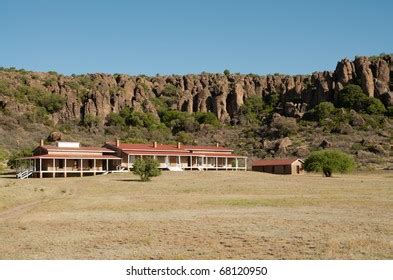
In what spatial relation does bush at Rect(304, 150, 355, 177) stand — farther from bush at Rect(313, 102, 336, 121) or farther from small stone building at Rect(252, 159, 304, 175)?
bush at Rect(313, 102, 336, 121)

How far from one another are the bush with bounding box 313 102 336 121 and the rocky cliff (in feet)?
20.8

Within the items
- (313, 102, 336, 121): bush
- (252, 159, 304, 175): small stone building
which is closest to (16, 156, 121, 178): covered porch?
(252, 159, 304, 175): small stone building

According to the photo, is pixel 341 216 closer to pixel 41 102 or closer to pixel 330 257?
pixel 330 257

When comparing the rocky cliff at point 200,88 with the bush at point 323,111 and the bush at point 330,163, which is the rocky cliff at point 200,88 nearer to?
the bush at point 323,111

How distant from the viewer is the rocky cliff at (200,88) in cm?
12950

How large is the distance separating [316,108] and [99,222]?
4082 inches

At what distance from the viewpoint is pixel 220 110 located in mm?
145875

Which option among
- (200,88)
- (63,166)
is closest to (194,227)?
(63,166)

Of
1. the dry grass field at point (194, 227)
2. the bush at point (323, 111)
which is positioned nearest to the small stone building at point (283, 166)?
the dry grass field at point (194, 227)

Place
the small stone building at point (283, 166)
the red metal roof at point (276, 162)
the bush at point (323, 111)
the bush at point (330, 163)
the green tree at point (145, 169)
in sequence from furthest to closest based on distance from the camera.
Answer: the bush at point (323, 111)
the red metal roof at point (276, 162)
the small stone building at point (283, 166)
the bush at point (330, 163)
the green tree at point (145, 169)

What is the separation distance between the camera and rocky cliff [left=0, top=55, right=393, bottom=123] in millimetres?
129500

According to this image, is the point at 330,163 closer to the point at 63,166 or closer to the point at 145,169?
the point at 145,169

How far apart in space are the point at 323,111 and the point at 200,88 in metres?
57.3

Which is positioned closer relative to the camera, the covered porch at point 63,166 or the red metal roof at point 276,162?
the covered porch at point 63,166
